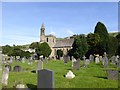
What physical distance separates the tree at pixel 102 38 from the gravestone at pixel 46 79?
34735mm

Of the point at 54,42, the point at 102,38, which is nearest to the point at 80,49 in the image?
the point at 102,38

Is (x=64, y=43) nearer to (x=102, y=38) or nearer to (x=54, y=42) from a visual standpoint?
(x=54, y=42)

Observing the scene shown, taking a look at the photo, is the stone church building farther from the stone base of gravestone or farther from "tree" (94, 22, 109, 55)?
the stone base of gravestone

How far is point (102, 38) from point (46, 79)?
137 feet

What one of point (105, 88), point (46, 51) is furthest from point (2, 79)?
point (46, 51)

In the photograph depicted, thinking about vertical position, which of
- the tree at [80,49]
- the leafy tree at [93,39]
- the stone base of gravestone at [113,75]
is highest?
the leafy tree at [93,39]

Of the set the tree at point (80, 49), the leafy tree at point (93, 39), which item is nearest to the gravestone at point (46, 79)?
the tree at point (80, 49)

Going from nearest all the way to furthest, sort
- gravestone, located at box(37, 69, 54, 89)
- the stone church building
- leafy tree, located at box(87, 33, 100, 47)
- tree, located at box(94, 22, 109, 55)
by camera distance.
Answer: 1. gravestone, located at box(37, 69, 54, 89)
2. tree, located at box(94, 22, 109, 55)
3. leafy tree, located at box(87, 33, 100, 47)
4. the stone church building

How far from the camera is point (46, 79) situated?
8.44 meters

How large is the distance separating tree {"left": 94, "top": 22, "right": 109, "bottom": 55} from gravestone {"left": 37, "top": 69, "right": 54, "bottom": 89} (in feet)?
114

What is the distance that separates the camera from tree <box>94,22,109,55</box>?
42562mm

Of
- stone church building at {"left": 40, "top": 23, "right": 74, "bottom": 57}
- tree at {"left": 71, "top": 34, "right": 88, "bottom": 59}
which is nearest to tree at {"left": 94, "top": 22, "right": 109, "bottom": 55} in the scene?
tree at {"left": 71, "top": 34, "right": 88, "bottom": 59}

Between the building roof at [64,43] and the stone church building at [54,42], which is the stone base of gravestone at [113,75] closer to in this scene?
the stone church building at [54,42]

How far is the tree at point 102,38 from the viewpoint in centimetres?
4256
